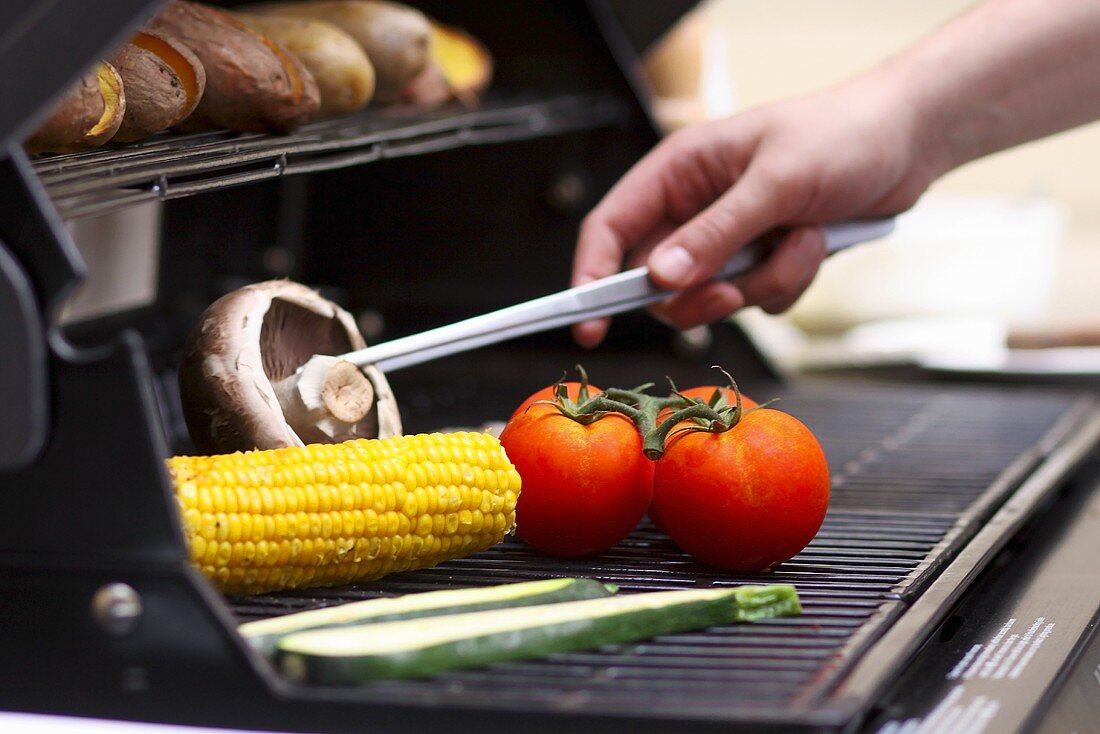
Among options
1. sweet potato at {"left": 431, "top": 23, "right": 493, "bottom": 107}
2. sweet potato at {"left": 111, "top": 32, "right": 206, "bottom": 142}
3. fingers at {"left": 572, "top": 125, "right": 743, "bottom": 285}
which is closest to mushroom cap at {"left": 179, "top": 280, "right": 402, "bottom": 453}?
sweet potato at {"left": 111, "top": 32, "right": 206, "bottom": 142}

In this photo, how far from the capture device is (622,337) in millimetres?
2643

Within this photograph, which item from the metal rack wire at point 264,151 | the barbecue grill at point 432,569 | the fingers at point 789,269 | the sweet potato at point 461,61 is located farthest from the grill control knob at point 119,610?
the sweet potato at point 461,61

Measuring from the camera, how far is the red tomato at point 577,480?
129 centimetres

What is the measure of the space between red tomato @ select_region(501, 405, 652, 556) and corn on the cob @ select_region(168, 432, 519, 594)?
4 cm

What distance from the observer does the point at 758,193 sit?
5.74 ft

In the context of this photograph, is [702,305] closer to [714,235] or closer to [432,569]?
[714,235]

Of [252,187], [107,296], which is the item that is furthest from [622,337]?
[107,296]

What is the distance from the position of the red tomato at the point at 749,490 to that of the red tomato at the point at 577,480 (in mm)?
48

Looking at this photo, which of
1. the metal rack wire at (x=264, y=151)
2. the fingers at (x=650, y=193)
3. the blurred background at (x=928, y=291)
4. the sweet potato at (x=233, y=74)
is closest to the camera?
the metal rack wire at (x=264, y=151)

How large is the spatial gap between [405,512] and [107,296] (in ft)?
2.94

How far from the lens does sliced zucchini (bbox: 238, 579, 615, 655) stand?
3.36 ft

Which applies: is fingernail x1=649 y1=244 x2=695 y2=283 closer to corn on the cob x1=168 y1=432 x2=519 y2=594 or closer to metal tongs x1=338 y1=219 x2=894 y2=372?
metal tongs x1=338 y1=219 x2=894 y2=372

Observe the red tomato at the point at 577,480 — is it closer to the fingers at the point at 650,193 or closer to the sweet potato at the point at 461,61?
the fingers at the point at 650,193

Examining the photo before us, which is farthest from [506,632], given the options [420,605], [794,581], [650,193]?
[650,193]
